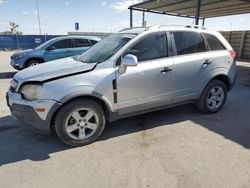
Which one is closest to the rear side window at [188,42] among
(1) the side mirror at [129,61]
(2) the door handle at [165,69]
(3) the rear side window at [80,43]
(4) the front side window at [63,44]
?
(2) the door handle at [165,69]

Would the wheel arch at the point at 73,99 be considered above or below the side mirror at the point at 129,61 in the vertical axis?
below

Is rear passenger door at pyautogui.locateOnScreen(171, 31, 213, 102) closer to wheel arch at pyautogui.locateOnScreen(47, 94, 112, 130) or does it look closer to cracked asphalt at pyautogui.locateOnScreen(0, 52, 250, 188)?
cracked asphalt at pyautogui.locateOnScreen(0, 52, 250, 188)

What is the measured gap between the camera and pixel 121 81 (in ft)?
11.7

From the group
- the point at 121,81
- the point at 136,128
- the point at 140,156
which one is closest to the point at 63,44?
the point at 136,128

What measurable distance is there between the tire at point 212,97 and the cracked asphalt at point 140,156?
0.28 meters

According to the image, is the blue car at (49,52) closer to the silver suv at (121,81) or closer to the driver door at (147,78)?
the silver suv at (121,81)

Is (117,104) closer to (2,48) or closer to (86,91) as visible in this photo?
(86,91)

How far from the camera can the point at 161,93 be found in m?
4.06

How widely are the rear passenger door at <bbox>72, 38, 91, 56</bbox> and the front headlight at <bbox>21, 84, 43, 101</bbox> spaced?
6574 mm

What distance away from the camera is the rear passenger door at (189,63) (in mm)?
4137

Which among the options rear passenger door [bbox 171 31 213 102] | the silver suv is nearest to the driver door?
the silver suv

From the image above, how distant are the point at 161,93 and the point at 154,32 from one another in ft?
3.60

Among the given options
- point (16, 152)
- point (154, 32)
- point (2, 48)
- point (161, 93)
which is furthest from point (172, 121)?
point (2, 48)

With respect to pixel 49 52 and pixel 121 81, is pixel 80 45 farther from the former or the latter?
pixel 121 81
